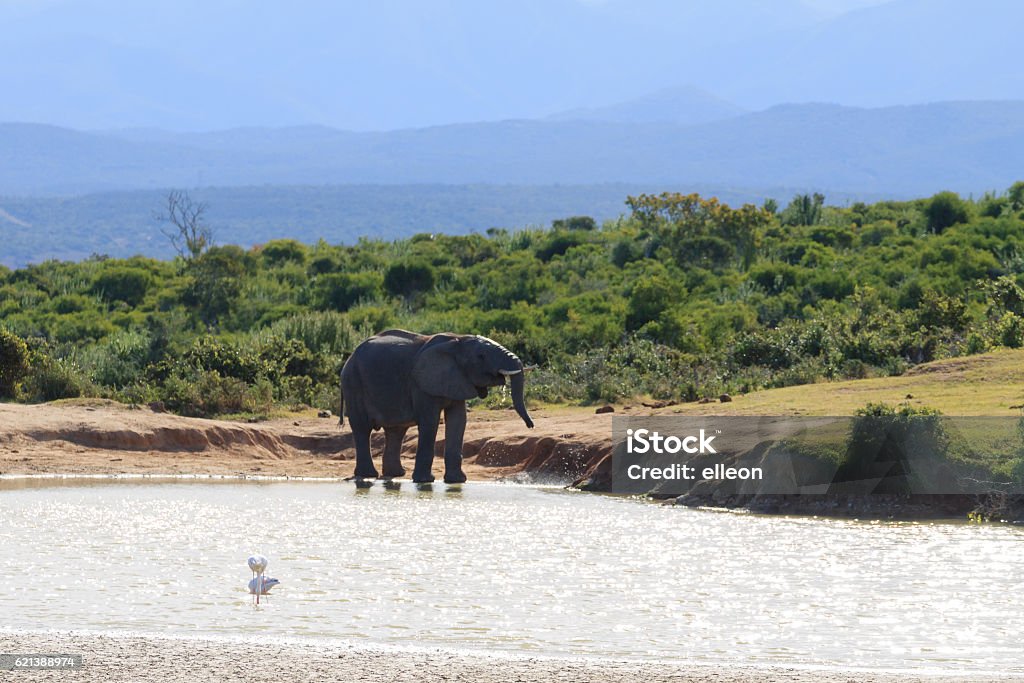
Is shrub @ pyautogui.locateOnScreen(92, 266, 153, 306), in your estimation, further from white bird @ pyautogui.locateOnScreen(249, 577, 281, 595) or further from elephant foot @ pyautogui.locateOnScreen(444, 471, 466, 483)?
white bird @ pyautogui.locateOnScreen(249, 577, 281, 595)

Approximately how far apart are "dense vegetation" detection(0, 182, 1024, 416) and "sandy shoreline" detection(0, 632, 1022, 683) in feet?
67.1

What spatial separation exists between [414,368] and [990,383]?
9.95 m

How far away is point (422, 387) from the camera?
2516 cm

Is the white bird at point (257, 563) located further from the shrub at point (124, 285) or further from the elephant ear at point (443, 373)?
the shrub at point (124, 285)

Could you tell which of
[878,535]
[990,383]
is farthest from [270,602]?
[990,383]

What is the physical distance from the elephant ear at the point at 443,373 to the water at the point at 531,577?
8.32ft

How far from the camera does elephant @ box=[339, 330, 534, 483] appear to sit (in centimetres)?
2503

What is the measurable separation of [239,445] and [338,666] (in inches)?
716

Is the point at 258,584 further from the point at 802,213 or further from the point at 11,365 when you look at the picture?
the point at 802,213

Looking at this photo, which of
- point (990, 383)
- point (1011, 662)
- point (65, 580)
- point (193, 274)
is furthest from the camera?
point (193, 274)

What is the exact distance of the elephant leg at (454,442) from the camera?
82.2ft

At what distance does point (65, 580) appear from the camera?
605 inches

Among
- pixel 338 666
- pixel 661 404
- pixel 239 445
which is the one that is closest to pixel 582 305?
pixel 661 404

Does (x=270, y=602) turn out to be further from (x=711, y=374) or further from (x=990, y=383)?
(x=711, y=374)
